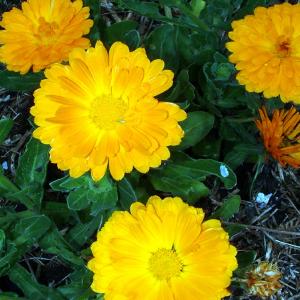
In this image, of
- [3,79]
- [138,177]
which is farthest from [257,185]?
[3,79]

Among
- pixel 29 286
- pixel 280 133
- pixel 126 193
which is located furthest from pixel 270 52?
pixel 29 286

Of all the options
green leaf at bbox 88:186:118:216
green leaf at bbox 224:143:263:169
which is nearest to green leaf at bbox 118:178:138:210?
green leaf at bbox 88:186:118:216

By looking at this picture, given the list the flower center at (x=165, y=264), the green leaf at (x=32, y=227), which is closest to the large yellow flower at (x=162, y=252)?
the flower center at (x=165, y=264)

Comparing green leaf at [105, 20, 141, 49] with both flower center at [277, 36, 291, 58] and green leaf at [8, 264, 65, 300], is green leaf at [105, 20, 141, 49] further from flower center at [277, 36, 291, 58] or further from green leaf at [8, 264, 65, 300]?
green leaf at [8, 264, 65, 300]

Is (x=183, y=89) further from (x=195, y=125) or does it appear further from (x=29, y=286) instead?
(x=29, y=286)

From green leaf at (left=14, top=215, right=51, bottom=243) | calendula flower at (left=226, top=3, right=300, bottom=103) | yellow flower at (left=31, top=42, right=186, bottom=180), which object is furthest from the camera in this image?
green leaf at (left=14, top=215, right=51, bottom=243)

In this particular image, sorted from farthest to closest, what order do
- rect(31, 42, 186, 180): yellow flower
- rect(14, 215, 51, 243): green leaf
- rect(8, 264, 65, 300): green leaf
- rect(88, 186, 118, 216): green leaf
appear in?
rect(8, 264, 65, 300): green leaf → rect(14, 215, 51, 243): green leaf → rect(88, 186, 118, 216): green leaf → rect(31, 42, 186, 180): yellow flower
